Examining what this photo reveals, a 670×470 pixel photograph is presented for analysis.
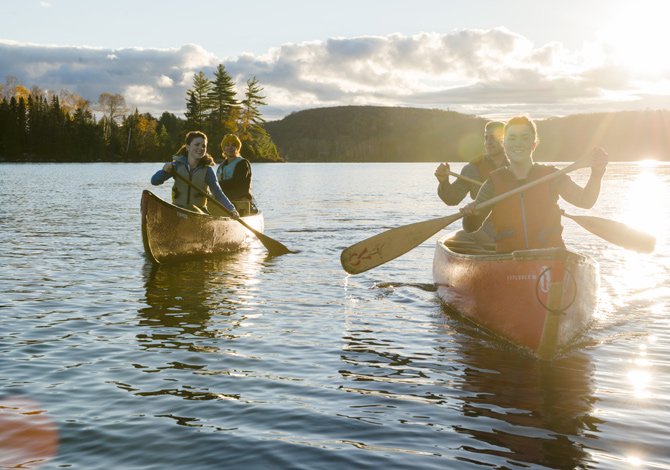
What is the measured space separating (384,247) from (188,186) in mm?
5113

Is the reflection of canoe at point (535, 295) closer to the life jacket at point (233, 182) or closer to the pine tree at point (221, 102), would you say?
the life jacket at point (233, 182)

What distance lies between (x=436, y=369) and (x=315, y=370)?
1.11 meters

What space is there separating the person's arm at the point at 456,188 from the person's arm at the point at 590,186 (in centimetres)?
185

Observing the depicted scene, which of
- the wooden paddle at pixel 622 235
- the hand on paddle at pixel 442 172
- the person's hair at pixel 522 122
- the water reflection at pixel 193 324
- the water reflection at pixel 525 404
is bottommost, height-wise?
the water reflection at pixel 193 324

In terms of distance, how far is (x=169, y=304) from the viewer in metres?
9.61

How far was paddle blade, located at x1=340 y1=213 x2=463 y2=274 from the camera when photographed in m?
9.08

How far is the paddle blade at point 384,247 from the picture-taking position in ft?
29.8

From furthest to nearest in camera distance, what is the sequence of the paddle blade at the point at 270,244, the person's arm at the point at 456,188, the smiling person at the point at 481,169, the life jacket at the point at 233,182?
the life jacket at the point at 233,182 → the paddle blade at the point at 270,244 → the smiling person at the point at 481,169 → the person's arm at the point at 456,188

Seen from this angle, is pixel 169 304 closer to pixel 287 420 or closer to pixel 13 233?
pixel 287 420

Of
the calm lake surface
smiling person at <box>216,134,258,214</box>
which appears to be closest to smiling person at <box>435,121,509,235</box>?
the calm lake surface

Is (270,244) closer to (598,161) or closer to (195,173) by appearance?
(195,173)

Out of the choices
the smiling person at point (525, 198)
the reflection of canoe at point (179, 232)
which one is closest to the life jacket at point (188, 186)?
the reflection of canoe at point (179, 232)

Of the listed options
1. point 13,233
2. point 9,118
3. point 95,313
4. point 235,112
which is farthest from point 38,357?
point 9,118

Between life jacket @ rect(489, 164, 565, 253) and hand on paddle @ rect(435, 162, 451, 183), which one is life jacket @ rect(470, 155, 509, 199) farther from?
life jacket @ rect(489, 164, 565, 253)
